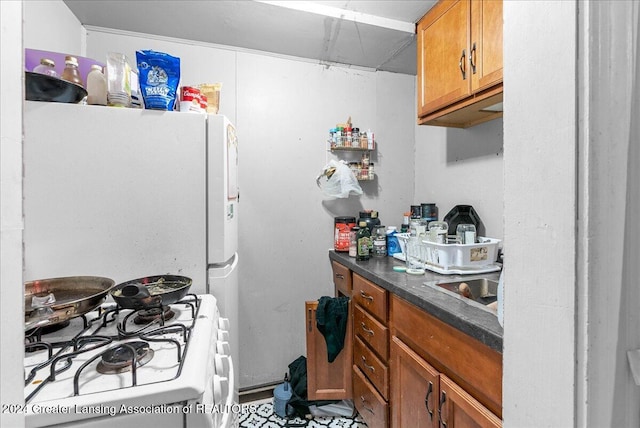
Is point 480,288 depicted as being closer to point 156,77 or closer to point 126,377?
point 126,377

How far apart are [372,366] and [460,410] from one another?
59cm

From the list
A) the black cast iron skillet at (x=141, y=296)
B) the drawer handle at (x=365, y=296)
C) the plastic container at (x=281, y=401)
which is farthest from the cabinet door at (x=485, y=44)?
the plastic container at (x=281, y=401)

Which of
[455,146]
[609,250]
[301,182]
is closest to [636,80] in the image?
[609,250]

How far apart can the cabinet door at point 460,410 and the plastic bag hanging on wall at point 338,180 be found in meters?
1.30

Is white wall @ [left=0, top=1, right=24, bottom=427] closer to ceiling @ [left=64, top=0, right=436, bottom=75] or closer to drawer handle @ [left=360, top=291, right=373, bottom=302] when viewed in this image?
drawer handle @ [left=360, top=291, right=373, bottom=302]

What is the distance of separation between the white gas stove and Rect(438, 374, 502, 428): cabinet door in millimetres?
687

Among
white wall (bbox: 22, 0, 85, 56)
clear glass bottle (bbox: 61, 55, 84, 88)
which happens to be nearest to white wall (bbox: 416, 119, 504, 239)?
clear glass bottle (bbox: 61, 55, 84, 88)

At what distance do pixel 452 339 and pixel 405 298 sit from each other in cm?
25

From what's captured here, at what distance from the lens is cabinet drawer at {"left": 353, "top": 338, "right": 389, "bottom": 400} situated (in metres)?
1.35

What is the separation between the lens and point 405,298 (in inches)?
46.0

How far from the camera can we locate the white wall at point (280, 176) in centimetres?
196

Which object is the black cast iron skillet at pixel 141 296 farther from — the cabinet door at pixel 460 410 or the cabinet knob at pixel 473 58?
the cabinet knob at pixel 473 58

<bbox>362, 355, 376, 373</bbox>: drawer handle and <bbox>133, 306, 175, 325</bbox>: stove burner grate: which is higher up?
<bbox>133, 306, 175, 325</bbox>: stove burner grate

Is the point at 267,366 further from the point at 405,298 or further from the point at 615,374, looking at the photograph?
the point at 615,374
